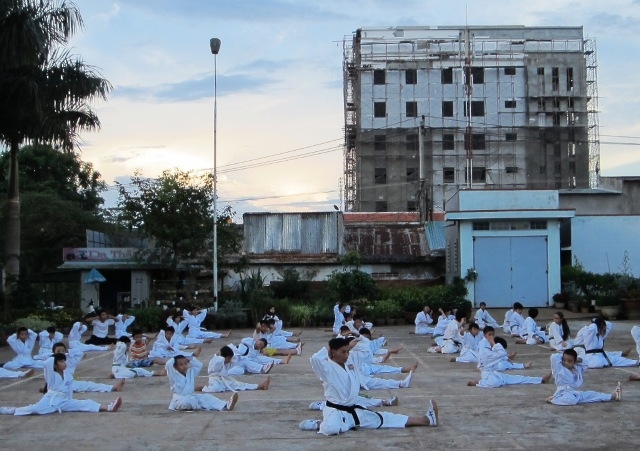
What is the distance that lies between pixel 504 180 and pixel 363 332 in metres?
46.4

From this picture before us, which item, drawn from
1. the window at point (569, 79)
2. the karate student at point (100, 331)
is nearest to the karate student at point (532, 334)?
the karate student at point (100, 331)

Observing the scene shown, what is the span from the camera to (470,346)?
18.7m

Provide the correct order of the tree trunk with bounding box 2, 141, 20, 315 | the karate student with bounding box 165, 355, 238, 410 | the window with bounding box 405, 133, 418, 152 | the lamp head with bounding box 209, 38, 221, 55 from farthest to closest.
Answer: the window with bounding box 405, 133, 418, 152
the lamp head with bounding box 209, 38, 221, 55
the tree trunk with bounding box 2, 141, 20, 315
the karate student with bounding box 165, 355, 238, 410

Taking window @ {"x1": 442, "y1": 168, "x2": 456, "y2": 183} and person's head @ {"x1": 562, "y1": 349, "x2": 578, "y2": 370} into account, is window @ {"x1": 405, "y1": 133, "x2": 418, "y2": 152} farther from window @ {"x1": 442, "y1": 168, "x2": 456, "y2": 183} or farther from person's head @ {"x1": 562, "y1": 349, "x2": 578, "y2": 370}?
person's head @ {"x1": 562, "y1": 349, "x2": 578, "y2": 370}

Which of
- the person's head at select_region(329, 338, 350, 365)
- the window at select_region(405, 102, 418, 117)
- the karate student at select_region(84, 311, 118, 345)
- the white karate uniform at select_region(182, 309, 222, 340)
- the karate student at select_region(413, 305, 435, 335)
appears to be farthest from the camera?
the window at select_region(405, 102, 418, 117)

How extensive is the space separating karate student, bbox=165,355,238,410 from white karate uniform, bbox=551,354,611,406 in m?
4.47

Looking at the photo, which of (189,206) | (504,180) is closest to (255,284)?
(189,206)

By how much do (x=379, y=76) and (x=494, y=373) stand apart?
162ft

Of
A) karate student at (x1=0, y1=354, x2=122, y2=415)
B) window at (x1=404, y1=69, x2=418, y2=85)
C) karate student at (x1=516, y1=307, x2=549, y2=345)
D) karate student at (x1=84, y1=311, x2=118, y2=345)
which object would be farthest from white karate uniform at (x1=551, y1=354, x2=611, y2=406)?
window at (x1=404, y1=69, x2=418, y2=85)

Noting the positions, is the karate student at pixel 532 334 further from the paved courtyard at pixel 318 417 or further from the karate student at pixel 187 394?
the karate student at pixel 187 394

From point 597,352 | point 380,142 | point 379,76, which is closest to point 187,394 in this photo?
point 597,352

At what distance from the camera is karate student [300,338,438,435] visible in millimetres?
10180

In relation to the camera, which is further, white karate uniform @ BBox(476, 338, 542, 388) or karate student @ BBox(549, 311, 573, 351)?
karate student @ BBox(549, 311, 573, 351)

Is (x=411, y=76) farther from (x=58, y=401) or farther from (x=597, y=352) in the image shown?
(x=58, y=401)
